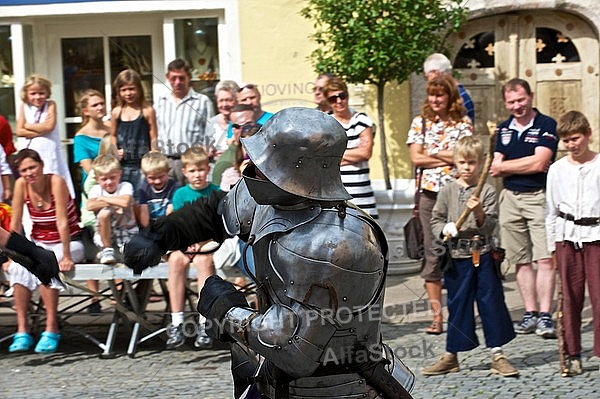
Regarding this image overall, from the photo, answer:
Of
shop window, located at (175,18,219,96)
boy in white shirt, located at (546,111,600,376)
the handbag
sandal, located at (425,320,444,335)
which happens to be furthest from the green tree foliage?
boy in white shirt, located at (546,111,600,376)

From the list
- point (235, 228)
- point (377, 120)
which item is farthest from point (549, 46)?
point (235, 228)

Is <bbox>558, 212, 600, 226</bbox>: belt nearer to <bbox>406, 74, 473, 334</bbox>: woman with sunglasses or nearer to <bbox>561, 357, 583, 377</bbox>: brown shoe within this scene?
<bbox>561, 357, 583, 377</bbox>: brown shoe

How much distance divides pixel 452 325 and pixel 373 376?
290 cm

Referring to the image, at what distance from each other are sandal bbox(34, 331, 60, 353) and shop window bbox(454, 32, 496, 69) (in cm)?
476

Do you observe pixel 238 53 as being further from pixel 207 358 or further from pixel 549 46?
pixel 207 358

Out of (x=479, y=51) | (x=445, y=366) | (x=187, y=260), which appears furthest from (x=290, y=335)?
(x=479, y=51)

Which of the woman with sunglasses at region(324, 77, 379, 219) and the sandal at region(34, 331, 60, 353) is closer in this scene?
the sandal at region(34, 331, 60, 353)

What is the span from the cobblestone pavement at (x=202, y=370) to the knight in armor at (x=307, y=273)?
104 inches

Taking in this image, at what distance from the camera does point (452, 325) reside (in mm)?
6555

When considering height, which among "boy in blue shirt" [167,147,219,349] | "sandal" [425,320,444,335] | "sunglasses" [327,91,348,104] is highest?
"sunglasses" [327,91,348,104]

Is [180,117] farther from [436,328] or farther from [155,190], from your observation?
[436,328]

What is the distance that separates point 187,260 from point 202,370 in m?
0.74

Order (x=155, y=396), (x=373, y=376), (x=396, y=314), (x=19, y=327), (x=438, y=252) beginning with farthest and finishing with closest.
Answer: (x=396, y=314) < (x=19, y=327) < (x=438, y=252) < (x=155, y=396) < (x=373, y=376)

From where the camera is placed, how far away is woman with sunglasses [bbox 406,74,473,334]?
7438 mm
